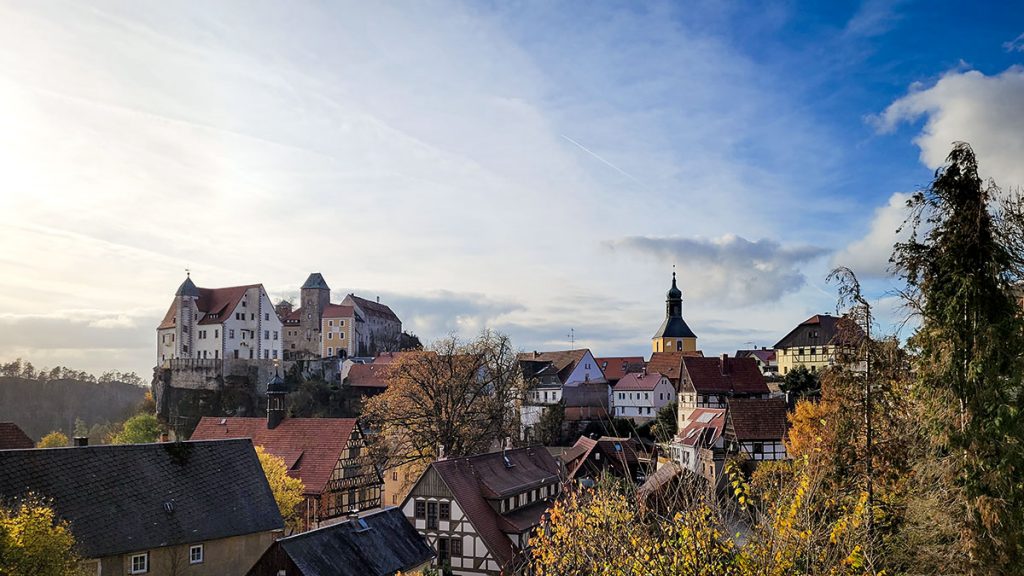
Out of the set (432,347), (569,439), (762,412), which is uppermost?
(432,347)

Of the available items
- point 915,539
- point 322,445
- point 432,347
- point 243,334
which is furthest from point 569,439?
point 915,539

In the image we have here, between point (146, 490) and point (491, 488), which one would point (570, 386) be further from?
point (146, 490)

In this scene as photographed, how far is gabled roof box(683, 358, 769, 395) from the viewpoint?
207 ft

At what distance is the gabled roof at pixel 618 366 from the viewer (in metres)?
85.8

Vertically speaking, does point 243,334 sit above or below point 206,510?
above

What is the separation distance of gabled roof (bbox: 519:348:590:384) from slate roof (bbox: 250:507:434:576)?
47715 mm

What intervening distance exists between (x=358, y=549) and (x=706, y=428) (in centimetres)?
2929

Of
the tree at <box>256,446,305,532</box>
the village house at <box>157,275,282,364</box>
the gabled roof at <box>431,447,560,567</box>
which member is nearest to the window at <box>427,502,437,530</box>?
the gabled roof at <box>431,447,560,567</box>

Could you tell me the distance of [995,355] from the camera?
49.3ft

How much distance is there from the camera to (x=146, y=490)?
23781mm

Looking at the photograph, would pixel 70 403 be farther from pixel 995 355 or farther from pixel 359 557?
pixel 995 355

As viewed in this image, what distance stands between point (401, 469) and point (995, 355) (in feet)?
117

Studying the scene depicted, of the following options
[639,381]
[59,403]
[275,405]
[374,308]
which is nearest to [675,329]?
[639,381]

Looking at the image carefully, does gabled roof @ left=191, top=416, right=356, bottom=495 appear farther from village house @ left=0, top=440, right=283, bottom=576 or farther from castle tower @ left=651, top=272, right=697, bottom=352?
castle tower @ left=651, top=272, right=697, bottom=352
